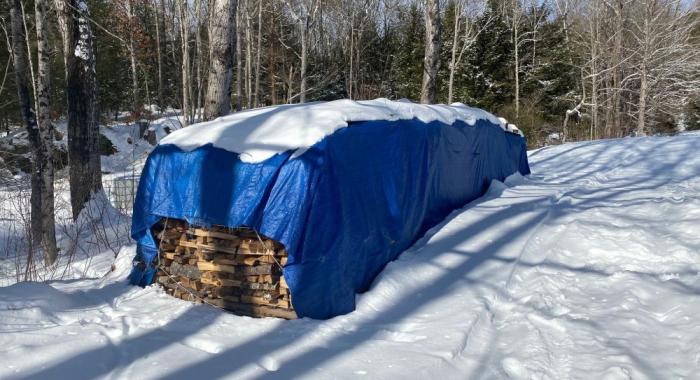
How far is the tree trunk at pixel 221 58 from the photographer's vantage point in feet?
19.1

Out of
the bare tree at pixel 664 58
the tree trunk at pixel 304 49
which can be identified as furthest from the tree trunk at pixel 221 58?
the bare tree at pixel 664 58

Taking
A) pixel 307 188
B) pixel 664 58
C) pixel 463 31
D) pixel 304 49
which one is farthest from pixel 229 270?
pixel 463 31

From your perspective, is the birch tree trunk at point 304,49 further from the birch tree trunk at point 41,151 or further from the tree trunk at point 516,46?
the birch tree trunk at point 41,151

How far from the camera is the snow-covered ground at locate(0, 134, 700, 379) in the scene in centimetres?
299

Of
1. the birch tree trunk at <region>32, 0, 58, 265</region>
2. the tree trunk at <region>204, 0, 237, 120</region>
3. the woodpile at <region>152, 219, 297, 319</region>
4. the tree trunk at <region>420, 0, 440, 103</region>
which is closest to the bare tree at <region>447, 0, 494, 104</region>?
the tree trunk at <region>420, 0, 440, 103</region>

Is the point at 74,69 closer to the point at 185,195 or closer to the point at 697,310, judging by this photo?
the point at 185,195

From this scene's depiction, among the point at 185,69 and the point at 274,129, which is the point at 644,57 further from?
the point at 274,129

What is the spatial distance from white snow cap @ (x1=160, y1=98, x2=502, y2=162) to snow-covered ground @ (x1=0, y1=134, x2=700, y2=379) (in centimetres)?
130

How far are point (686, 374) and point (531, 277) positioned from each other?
5.41 feet

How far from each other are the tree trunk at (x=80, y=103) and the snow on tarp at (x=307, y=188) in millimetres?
4788

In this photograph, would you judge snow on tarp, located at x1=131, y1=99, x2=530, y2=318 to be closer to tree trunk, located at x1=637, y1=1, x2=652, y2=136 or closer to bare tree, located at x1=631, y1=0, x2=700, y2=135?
tree trunk, located at x1=637, y1=1, x2=652, y2=136

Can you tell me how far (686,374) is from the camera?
9.14ft

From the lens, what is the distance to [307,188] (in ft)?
12.2

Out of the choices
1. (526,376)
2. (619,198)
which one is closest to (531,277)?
(526,376)
